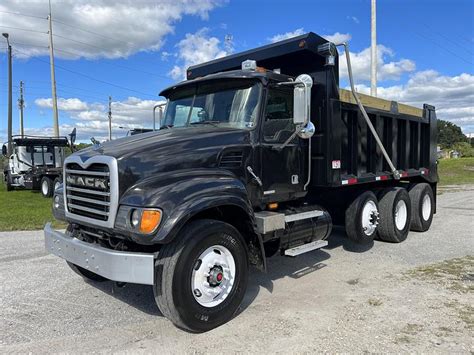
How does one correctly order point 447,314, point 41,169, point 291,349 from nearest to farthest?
point 291,349, point 447,314, point 41,169

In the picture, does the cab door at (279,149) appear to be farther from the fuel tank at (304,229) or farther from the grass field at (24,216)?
the grass field at (24,216)

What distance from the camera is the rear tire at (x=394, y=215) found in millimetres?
7570

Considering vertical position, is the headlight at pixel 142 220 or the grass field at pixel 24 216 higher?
the headlight at pixel 142 220

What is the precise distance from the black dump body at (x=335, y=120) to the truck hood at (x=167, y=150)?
1678mm

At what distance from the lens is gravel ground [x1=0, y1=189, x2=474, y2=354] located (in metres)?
3.80

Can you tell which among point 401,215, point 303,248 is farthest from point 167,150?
point 401,215

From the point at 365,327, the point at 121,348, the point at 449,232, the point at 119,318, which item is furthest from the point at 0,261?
the point at 449,232

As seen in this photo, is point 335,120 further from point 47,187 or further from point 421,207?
point 47,187

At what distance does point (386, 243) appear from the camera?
25.8 feet

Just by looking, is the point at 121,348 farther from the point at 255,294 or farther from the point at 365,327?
the point at 365,327

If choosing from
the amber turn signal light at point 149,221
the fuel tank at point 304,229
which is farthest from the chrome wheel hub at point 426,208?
the amber turn signal light at point 149,221

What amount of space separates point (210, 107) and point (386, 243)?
4.52 metres

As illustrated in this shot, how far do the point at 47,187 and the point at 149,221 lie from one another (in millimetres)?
16133

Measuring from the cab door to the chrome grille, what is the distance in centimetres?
190
